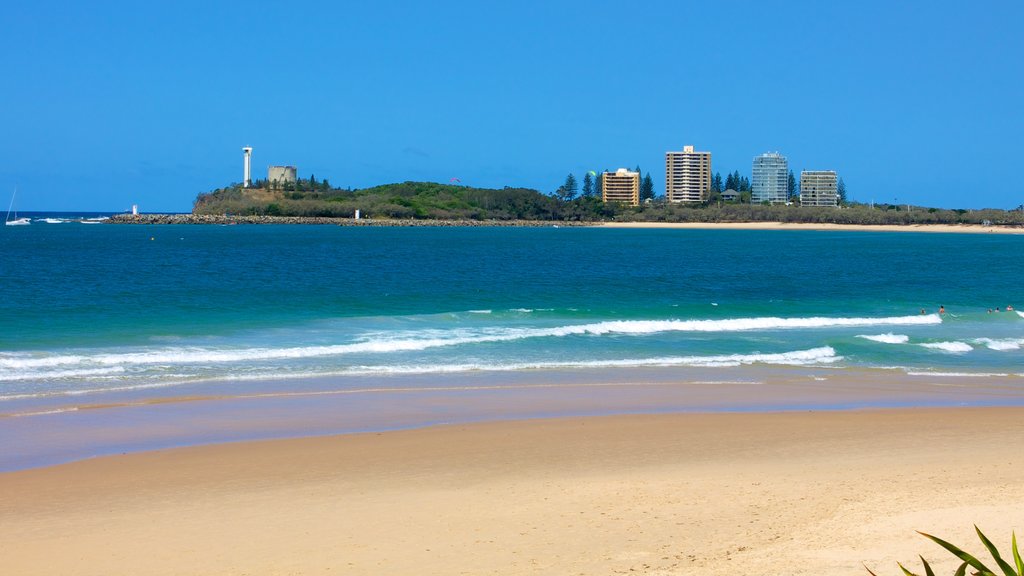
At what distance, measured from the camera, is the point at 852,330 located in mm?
30250

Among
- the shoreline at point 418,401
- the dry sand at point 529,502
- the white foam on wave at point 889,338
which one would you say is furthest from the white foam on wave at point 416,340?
the dry sand at point 529,502

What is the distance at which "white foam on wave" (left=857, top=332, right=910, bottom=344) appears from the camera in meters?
27.6

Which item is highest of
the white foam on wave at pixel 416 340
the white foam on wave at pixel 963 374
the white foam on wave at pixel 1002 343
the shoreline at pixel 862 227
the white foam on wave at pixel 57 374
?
the shoreline at pixel 862 227

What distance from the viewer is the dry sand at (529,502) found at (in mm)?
8391

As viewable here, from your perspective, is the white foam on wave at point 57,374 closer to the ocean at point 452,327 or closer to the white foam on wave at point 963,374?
the ocean at point 452,327

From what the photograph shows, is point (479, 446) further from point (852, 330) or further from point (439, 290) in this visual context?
point (439, 290)

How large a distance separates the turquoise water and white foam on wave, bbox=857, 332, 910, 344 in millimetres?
67

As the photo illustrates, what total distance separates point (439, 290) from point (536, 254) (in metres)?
37.5

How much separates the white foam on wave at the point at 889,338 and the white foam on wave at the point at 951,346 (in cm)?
70

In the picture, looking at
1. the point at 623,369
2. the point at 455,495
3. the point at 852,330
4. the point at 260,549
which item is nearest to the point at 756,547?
the point at 455,495

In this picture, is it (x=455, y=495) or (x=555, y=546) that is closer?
(x=555, y=546)

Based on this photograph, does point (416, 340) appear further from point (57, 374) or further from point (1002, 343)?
point (1002, 343)

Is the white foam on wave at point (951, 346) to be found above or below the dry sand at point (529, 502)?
below

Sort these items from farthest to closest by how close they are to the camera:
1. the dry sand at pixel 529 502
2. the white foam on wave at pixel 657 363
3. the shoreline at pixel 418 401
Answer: the white foam on wave at pixel 657 363, the shoreline at pixel 418 401, the dry sand at pixel 529 502
